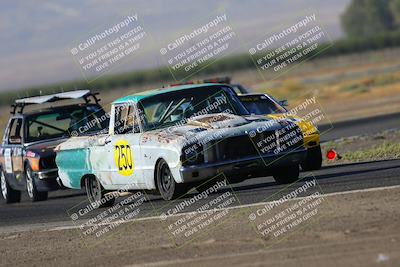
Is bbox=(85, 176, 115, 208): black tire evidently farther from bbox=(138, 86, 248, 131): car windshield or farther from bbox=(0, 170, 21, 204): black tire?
bbox=(0, 170, 21, 204): black tire

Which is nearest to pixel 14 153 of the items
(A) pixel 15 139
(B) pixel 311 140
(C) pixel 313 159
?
(A) pixel 15 139

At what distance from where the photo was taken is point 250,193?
48.3 ft

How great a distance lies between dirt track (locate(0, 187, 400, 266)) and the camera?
9.07m

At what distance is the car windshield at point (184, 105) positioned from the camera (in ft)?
49.2

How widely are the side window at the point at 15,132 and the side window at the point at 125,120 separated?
4515 mm

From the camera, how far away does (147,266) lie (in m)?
9.67

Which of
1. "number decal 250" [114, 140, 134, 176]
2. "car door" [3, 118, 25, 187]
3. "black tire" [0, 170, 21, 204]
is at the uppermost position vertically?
"car door" [3, 118, 25, 187]

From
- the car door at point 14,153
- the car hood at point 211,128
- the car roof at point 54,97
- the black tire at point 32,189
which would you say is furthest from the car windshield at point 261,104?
the car door at point 14,153

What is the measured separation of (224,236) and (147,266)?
1351mm

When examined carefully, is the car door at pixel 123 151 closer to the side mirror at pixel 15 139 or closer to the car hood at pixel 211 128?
the car hood at pixel 211 128

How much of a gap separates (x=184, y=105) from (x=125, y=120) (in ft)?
2.95

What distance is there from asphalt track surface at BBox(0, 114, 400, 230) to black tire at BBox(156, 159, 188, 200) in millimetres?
213

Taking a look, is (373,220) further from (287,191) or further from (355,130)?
(355,130)

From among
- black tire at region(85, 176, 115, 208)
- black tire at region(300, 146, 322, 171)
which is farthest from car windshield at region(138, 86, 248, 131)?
black tire at region(300, 146, 322, 171)
